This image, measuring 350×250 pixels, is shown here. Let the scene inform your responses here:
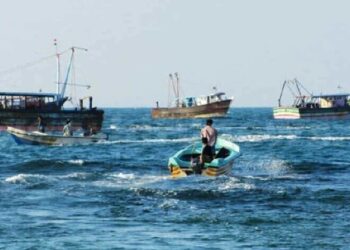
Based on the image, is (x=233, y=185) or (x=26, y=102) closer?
(x=233, y=185)

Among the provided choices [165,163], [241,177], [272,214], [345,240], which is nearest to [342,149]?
[165,163]

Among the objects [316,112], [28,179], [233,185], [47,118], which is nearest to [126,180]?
[28,179]

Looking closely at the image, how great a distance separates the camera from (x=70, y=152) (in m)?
48.1

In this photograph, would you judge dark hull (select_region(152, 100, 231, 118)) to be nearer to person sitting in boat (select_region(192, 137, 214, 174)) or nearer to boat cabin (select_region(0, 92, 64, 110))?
boat cabin (select_region(0, 92, 64, 110))

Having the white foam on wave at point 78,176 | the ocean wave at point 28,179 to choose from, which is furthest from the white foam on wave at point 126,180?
the ocean wave at point 28,179

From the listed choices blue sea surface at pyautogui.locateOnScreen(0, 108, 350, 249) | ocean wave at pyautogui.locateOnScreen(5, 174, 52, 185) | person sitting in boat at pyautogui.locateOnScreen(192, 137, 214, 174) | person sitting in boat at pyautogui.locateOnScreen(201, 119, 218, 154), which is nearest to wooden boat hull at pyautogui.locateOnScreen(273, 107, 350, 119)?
blue sea surface at pyautogui.locateOnScreen(0, 108, 350, 249)

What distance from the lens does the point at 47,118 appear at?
7312cm

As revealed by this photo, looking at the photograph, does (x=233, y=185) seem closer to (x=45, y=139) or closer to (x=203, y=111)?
(x=45, y=139)

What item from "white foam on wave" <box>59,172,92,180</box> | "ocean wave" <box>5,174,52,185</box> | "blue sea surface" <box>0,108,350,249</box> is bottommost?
"blue sea surface" <box>0,108,350,249</box>

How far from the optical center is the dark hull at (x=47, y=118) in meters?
72.9

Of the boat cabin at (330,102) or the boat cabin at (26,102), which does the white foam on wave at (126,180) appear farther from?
the boat cabin at (330,102)

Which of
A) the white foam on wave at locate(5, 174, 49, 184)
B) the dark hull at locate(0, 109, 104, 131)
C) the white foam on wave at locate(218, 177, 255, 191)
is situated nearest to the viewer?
the white foam on wave at locate(218, 177, 255, 191)

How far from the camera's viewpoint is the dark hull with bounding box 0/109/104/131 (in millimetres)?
72938

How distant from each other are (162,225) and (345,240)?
3.95 meters
